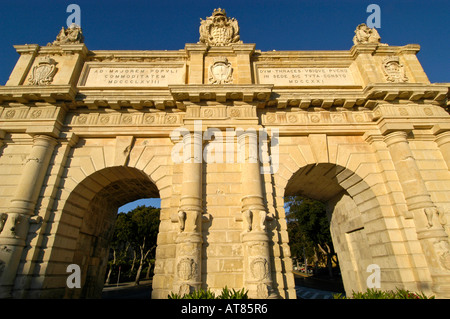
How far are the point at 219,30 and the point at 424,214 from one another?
12266 mm

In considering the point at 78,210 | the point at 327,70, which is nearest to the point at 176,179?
the point at 78,210

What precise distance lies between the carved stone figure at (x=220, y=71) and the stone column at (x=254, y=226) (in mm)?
3032

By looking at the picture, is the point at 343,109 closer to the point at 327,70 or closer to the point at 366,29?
the point at 327,70

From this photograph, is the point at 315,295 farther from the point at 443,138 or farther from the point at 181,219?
the point at 181,219

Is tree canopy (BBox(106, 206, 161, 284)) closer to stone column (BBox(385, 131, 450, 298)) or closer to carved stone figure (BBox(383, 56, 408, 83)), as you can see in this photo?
stone column (BBox(385, 131, 450, 298))

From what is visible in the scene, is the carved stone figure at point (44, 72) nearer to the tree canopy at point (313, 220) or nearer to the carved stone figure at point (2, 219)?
the carved stone figure at point (2, 219)

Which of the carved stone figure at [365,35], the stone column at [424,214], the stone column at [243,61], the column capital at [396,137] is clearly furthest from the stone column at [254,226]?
the carved stone figure at [365,35]

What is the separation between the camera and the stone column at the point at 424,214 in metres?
7.64

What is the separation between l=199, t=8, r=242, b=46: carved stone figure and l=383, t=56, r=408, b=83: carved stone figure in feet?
24.5

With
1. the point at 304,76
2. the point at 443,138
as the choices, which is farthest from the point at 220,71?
the point at 443,138

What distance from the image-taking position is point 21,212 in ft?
27.2

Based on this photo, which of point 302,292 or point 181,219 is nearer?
point 181,219

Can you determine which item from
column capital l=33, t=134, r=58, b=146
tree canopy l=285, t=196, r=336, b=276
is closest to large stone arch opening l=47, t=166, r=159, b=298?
Answer: column capital l=33, t=134, r=58, b=146

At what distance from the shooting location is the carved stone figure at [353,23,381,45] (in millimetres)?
12648
